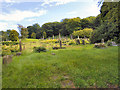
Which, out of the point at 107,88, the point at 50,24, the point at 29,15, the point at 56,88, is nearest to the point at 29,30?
the point at 50,24

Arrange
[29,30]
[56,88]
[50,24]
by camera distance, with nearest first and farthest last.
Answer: [56,88] < [29,30] < [50,24]

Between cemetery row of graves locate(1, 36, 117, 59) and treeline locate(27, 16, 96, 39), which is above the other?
treeline locate(27, 16, 96, 39)

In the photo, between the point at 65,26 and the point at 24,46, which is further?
the point at 65,26

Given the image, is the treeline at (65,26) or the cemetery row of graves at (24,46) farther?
the treeline at (65,26)

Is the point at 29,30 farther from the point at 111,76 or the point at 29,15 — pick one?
the point at 111,76

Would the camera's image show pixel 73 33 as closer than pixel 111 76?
No

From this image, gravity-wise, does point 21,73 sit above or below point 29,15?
below

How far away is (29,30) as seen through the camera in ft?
32.1

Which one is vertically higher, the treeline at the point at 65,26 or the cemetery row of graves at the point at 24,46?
the treeline at the point at 65,26

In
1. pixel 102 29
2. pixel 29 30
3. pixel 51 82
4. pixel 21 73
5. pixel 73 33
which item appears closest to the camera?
pixel 51 82

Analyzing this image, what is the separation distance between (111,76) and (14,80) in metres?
3.57

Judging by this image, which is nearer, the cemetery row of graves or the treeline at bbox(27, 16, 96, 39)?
the cemetery row of graves

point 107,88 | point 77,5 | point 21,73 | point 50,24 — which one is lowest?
point 107,88

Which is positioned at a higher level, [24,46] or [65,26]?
[65,26]
